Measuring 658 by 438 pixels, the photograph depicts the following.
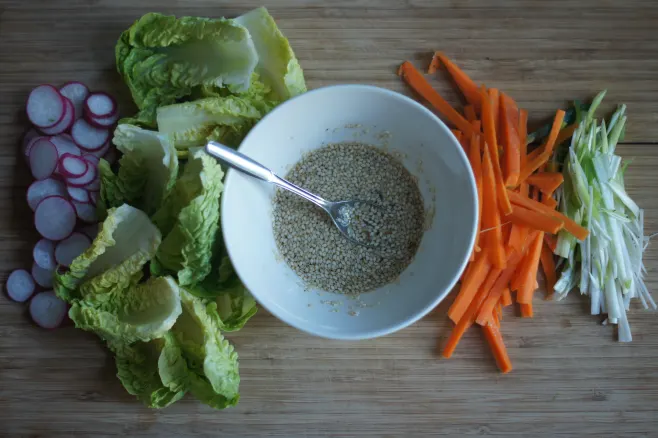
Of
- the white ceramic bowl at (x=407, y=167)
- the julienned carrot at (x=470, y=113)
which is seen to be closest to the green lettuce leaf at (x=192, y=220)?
the white ceramic bowl at (x=407, y=167)


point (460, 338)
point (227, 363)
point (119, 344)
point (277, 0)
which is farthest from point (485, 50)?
point (119, 344)

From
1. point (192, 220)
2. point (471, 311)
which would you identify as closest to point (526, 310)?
point (471, 311)

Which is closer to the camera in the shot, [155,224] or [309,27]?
[155,224]

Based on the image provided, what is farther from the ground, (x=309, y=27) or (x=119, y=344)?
(x=309, y=27)

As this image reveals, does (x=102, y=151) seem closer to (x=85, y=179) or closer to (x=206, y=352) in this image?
(x=85, y=179)

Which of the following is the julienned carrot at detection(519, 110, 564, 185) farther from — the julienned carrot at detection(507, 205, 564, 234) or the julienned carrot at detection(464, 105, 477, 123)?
the julienned carrot at detection(464, 105, 477, 123)

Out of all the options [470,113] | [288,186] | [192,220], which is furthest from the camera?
[470,113]

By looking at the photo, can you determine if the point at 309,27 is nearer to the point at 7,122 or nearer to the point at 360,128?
the point at 360,128
